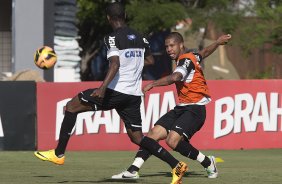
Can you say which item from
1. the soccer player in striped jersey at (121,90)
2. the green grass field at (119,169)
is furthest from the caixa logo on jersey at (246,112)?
the soccer player in striped jersey at (121,90)

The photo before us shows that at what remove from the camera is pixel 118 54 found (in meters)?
12.6

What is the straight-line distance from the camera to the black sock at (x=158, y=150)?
12438 mm

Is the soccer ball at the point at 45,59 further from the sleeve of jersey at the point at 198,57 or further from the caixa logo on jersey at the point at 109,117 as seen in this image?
the sleeve of jersey at the point at 198,57

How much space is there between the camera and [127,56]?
1272cm

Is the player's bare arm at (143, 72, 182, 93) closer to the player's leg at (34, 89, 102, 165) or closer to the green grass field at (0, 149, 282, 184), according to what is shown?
the player's leg at (34, 89, 102, 165)

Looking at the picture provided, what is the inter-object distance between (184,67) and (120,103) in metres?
0.90

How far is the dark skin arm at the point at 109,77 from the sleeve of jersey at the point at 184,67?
0.81 metres

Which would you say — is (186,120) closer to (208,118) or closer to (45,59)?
(45,59)

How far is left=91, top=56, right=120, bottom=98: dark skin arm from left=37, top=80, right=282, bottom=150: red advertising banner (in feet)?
25.1

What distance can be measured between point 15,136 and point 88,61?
68.6 ft

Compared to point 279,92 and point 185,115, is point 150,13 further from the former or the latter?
point 185,115

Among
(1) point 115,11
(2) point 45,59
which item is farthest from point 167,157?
(2) point 45,59

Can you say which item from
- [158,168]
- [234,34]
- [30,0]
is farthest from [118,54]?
[234,34]

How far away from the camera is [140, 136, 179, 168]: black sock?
12.4 metres
